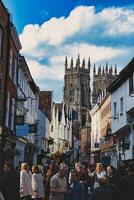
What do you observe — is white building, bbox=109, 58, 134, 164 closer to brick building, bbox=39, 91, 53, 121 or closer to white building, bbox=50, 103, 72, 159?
brick building, bbox=39, 91, 53, 121

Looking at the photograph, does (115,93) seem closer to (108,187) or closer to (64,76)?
(108,187)

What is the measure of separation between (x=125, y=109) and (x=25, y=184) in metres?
20.5

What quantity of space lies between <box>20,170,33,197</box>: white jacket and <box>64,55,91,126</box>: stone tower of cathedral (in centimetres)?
14525

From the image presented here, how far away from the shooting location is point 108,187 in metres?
9.81

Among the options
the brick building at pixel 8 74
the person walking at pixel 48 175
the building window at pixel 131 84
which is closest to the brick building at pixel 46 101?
the brick building at pixel 8 74

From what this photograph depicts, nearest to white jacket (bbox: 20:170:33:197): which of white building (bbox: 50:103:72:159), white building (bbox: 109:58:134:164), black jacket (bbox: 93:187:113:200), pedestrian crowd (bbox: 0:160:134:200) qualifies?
pedestrian crowd (bbox: 0:160:134:200)

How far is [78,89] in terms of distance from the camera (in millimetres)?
168125

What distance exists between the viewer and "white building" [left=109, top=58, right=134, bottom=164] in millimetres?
32700

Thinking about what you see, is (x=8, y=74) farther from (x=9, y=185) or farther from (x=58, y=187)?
(x=9, y=185)

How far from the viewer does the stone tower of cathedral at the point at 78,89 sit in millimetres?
165800

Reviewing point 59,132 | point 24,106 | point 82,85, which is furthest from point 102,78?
point 24,106

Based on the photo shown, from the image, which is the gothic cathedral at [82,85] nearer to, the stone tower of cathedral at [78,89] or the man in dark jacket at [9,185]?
the stone tower of cathedral at [78,89]

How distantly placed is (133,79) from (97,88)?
139047 millimetres

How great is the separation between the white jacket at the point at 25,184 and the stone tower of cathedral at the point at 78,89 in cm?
14525
